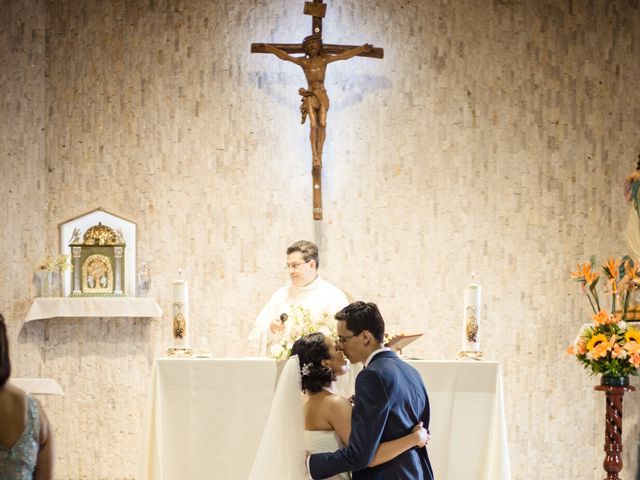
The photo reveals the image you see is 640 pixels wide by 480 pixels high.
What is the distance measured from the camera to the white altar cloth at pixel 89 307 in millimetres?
6777

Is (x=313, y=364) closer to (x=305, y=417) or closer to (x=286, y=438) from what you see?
(x=305, y=417)

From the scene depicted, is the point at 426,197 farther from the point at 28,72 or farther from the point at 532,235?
the point at 28,72

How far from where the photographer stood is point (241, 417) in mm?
5215

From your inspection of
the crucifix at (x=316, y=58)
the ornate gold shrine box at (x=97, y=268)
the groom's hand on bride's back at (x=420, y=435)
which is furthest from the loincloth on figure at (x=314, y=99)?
the groom's hand on bride's back at (x=420, y=435)

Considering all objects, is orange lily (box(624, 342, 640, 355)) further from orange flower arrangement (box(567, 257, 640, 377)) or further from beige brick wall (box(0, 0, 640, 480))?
beige brick wall (box(0, 0, 640, 480))

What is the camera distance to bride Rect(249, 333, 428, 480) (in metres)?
3.69

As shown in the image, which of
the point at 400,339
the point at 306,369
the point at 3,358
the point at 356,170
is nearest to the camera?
the point at 3,358

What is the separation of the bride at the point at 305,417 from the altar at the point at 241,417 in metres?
1.30

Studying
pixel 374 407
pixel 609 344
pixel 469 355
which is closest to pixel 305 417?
pixel 374 407

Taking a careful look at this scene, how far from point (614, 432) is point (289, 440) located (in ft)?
9.01

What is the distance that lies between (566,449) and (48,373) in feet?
13.5

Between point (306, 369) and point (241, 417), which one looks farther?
point (241, 417)

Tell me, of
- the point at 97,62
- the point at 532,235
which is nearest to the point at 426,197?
the point at 532,235

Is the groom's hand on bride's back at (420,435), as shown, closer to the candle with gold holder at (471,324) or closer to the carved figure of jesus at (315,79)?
the candle with gold holder at (471,324)
